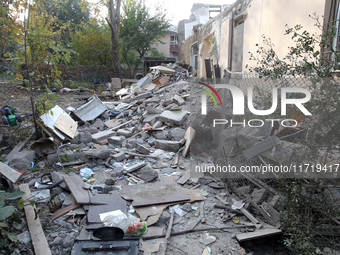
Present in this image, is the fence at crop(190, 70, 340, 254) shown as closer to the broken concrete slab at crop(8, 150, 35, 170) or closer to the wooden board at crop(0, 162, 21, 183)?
the wooden board at crop(0, 162, 21, 183)

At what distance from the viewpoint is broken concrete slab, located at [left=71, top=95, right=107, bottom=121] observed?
8.77 metres

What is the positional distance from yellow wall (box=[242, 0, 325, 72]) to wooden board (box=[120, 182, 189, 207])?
4.44 m

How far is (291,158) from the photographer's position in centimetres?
291

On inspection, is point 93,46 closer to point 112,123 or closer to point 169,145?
point 112,123

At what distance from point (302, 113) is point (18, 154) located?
507cm

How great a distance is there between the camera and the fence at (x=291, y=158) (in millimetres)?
2547

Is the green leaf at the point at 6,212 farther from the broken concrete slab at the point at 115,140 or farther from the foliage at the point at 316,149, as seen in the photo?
the broken concrete slab at the point at 115,140

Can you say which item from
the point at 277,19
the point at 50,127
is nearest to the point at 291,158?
the point at 50,127

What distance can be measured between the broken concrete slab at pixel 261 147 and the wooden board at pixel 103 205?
2.05m

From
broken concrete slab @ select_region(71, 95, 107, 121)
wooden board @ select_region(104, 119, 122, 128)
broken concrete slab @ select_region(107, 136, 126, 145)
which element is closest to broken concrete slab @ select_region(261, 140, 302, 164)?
broken concrete slab @ select_region(107, 136, 126, 145)

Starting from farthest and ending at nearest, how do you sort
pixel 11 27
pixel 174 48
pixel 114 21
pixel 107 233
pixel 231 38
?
pixel 174 48 → pixel 114 21 → pixel 231 38 → pixel 11 27 → pixel 107 233

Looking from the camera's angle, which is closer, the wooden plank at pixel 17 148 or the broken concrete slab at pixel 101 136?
the wooden plank at pixel 17 148

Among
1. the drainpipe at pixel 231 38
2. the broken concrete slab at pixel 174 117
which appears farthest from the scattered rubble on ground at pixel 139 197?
the drainpipe at pixel 231 38

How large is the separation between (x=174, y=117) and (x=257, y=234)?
4644mm
